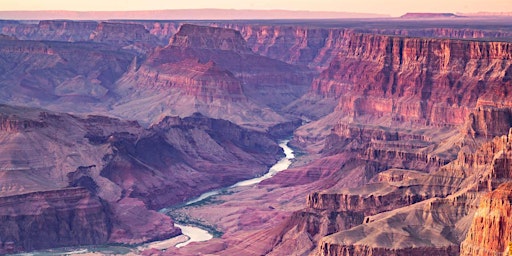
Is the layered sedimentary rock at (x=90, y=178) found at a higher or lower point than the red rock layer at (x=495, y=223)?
lower

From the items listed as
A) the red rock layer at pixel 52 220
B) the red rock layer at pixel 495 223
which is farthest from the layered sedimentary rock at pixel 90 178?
the red rock layer at pixel 495 223

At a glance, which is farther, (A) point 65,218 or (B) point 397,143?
(B) point 397,143

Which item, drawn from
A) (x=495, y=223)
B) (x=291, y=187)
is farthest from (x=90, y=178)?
(x=495, y=223)

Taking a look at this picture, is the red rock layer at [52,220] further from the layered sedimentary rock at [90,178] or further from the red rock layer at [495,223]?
the red rock layer at [495,223]

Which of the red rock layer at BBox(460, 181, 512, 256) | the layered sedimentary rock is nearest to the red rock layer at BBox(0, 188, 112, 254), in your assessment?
the layered sedimentary rock

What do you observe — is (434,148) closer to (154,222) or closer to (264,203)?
(264,203)

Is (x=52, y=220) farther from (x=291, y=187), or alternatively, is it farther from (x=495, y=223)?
(x=495, y=223)

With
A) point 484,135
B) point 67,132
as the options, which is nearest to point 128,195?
point 67,132

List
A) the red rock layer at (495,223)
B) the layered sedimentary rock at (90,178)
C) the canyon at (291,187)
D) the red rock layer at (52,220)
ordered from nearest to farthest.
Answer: the red rock layer at (495,223) → the canyon at (291,187) → the red rock layer at (52,220) → the layered sedimentary rock at (90,178)
